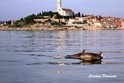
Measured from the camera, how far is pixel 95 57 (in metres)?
27.2

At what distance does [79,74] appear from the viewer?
66.6 ft

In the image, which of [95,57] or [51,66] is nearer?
[51,66]

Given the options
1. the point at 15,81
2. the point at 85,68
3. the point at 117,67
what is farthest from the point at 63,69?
the point at 15,81

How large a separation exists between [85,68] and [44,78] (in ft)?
14.7

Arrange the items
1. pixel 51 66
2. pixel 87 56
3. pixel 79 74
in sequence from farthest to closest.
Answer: pixel 87 56, pixel 51 66, pixel 79 74

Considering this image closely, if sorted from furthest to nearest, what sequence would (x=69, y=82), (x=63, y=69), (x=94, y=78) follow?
(x=63, y=69) → (x=94, y=78) → (x=69, y=82)

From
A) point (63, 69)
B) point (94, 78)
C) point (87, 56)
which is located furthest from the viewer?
point (87, 56)

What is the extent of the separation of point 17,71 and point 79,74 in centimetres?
350

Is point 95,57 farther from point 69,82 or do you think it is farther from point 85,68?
point 69,82

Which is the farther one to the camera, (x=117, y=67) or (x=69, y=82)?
(x=117, y=67)

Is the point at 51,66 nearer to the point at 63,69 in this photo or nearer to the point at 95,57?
the point at 63,69

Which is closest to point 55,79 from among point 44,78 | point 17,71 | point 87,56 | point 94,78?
point 44,78

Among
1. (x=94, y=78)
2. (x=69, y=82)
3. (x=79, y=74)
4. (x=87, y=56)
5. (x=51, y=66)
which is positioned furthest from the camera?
(x=87, y=56)

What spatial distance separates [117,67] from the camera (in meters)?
23.4
